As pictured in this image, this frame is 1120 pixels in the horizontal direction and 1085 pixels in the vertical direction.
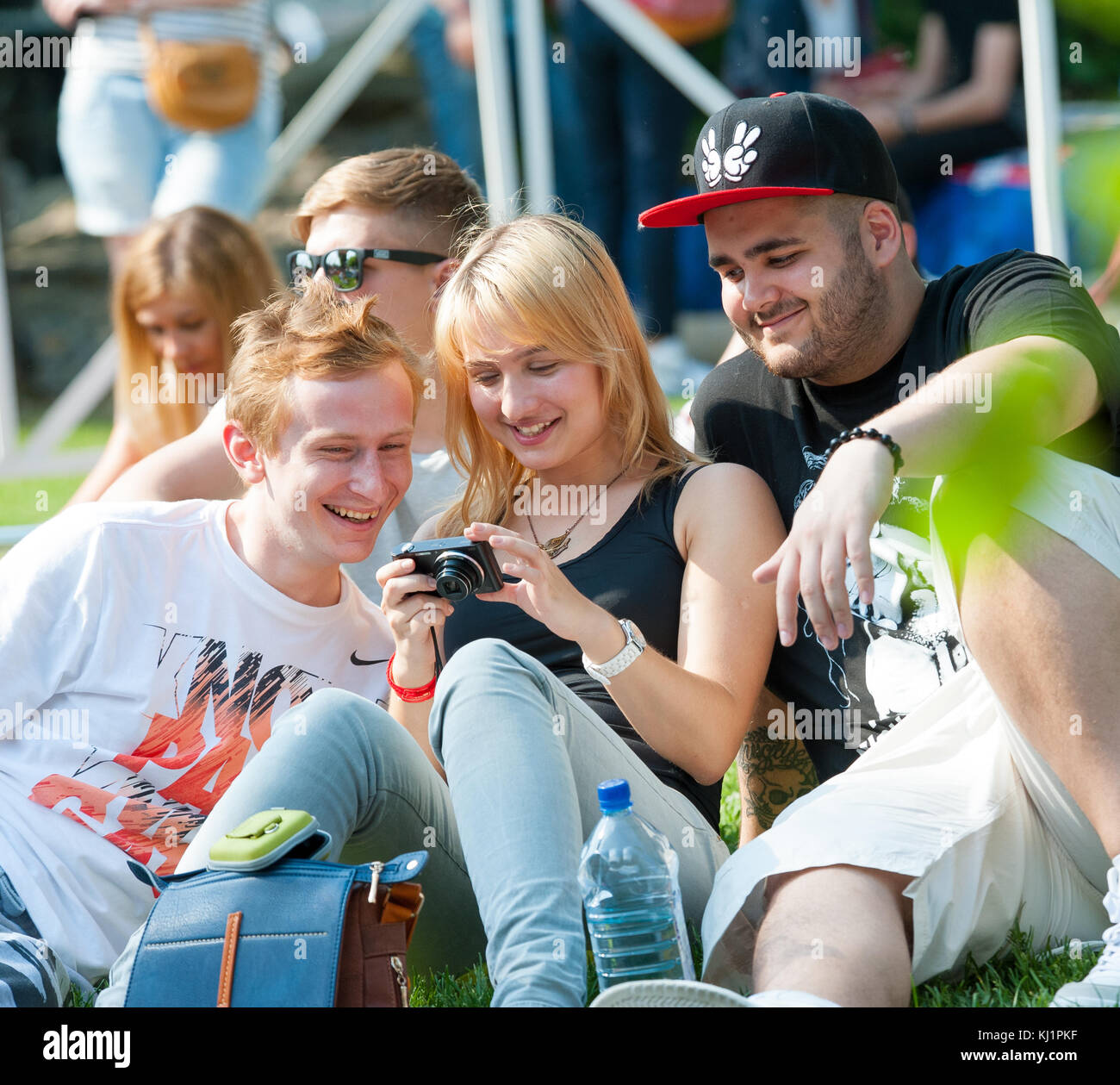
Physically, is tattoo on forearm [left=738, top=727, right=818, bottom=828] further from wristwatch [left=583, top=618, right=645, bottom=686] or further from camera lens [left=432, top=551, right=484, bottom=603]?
camera lens [left=432, top=551, right=484, bottom=603]

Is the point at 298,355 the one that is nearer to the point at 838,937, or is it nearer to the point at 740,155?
the point at 740,155

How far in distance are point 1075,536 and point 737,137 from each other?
1.06 m

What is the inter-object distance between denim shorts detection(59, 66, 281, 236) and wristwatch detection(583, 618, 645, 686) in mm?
4165

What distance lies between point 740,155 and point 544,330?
0.50m

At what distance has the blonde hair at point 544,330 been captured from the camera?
274 cm

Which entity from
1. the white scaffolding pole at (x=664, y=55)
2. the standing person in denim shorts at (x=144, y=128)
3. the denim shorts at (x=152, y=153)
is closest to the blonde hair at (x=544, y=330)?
the white scaffolding pole at (x=664, y=55)

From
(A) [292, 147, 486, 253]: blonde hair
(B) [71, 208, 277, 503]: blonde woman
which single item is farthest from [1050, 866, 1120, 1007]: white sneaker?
(B) [71, 208, 277, 503]: blonde woman

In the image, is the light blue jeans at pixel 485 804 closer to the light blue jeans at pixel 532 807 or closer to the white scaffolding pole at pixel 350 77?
the light blue jeans at pixel 532 807

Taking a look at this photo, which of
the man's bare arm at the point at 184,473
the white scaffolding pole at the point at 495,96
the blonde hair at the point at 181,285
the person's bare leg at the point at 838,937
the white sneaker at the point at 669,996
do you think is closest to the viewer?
the white sneaker at the point at 669,996

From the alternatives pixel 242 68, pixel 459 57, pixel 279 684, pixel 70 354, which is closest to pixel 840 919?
pixel 279 684

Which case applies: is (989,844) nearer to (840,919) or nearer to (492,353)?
(840,919)

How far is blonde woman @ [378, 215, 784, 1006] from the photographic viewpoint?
2.00 meters

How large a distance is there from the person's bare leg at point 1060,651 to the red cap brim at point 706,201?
0.82 m

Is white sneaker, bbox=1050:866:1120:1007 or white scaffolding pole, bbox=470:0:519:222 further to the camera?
white scaffolding pole, bbox=470:0:519:222
